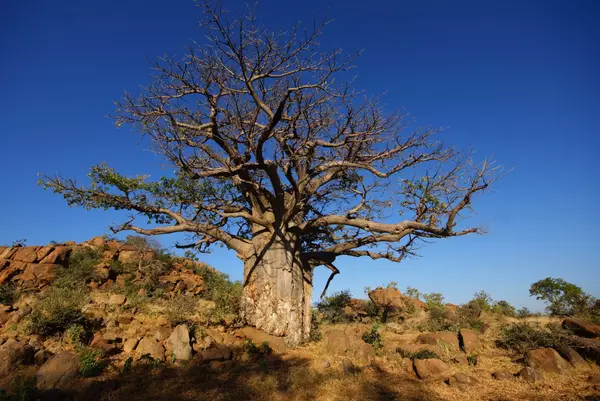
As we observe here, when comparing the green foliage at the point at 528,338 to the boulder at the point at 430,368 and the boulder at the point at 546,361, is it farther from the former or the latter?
the boulder at the point at 430,368

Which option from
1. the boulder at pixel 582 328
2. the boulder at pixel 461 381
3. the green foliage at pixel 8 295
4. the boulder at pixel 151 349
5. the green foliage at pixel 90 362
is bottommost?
the boulder at pixel 461 381

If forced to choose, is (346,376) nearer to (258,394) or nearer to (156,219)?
(258,394)

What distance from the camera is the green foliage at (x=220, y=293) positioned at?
378 inches

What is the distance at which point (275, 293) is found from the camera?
8961 mm

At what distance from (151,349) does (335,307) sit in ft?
35.1

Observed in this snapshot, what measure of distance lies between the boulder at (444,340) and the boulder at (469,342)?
0.13 m

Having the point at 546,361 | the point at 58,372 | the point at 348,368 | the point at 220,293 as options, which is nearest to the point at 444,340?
the point at 546,361

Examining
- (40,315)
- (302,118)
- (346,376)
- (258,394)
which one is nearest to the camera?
(258,394)

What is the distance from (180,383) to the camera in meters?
6.05

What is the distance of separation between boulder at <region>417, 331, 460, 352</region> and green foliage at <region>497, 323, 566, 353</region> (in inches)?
46.9

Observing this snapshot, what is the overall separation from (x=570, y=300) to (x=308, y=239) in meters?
10.8

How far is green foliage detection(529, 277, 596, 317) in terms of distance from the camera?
12849mm

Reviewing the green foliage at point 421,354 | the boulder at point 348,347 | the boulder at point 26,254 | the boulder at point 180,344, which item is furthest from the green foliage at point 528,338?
the boulder at point 26,254

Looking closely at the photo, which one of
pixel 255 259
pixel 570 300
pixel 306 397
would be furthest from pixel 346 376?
pixel 570 300
